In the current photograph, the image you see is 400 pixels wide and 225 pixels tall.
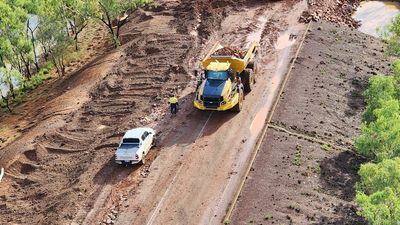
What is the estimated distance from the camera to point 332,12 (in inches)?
2265

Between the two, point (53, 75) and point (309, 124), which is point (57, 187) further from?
point (53, 75)

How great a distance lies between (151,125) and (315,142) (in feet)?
37.9

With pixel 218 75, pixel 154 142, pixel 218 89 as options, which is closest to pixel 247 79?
pixel 218 75

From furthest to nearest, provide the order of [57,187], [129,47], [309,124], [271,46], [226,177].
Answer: [129,47] < [271,46] < [309,124] < [57,187] < [226,177]

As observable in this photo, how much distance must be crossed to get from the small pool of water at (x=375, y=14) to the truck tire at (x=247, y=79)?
2245 centimetres

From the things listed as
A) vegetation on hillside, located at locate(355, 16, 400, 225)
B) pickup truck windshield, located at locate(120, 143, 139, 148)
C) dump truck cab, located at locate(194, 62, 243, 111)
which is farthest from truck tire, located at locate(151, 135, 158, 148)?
vegetation on hillside, located at locate(355, 16, 400, 225)

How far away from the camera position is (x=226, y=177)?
3080cm

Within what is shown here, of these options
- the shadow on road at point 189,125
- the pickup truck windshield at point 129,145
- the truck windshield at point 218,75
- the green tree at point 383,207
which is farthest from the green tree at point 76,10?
the green tree at point 383,207

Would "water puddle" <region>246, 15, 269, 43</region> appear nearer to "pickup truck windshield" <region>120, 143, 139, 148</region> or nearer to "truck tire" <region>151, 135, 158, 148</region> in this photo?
"truck tire" <region>151, 135, 158, 148</region>

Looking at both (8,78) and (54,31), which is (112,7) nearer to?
(54,31)

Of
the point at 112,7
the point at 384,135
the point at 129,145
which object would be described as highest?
the point at 112,7

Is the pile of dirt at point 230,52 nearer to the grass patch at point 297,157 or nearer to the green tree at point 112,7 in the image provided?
the grass patch at point 297,157

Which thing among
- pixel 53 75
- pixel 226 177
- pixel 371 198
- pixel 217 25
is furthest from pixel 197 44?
pixel 371 198

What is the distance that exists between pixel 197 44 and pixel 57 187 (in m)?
22.5
